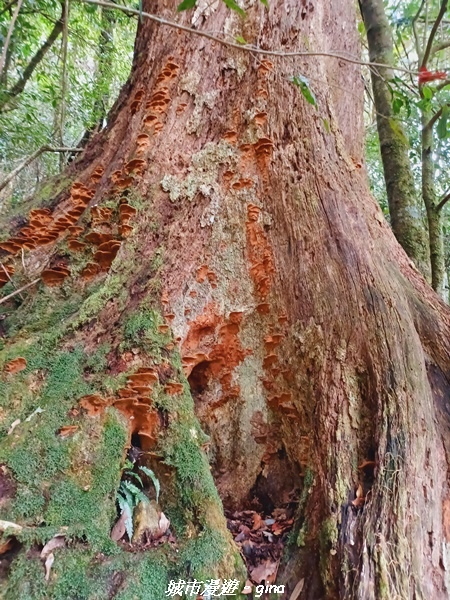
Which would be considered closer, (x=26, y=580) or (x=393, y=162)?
(x=26, y=580)

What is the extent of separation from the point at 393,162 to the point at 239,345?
3.09m

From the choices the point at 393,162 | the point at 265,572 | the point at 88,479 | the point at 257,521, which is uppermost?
the point at 393,162

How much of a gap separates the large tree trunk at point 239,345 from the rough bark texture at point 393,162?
100cm

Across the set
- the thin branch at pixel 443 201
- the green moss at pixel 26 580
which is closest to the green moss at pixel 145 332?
the green moss at pixel 26 580

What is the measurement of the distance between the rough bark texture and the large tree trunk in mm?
→ 1004

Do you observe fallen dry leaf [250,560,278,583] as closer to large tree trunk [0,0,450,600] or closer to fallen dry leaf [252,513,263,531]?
large tree trunk [0,0,450,600]

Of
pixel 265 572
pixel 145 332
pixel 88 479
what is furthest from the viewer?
pixel 145 332

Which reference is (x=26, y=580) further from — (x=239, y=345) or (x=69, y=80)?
(x=69, y=80)

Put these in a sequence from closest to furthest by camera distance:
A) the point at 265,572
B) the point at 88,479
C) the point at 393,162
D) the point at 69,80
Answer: the point at 88,479 → the point at 265,572 → the point at 393,162 → the point at 69,80

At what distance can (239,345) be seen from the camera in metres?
2.96

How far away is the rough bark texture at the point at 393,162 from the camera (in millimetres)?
4438

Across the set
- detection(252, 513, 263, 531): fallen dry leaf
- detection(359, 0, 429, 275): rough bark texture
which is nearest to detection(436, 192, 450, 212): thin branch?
detection(359, 0, 429, 275): rough bark texture

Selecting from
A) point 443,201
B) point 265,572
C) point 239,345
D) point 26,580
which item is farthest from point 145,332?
point 443,201

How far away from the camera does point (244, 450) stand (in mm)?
2826
